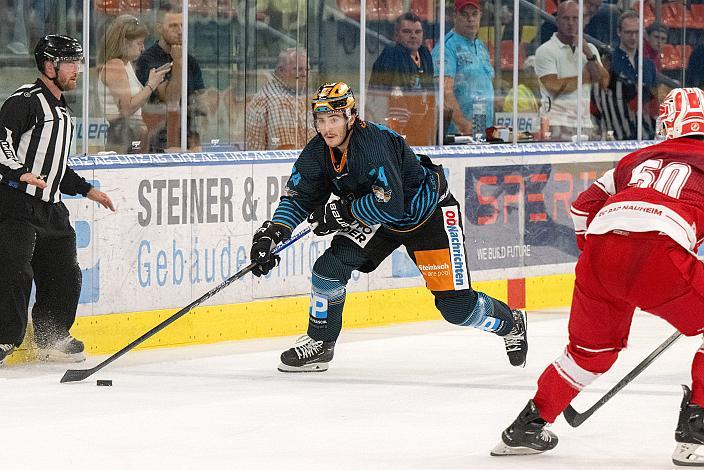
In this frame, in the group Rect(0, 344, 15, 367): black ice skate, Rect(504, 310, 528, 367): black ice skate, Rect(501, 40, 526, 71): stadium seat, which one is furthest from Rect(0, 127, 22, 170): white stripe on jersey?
Rect(501, 40, 526, 71): stadium seat

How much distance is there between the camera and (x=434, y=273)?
6.62 m

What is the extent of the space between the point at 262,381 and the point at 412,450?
1.64 metres

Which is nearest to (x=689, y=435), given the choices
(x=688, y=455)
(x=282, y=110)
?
(x=688, y=455)

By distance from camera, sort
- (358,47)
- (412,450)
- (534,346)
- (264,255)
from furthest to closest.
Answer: (358,47)
(534,346)
(264,255)
(412,450)

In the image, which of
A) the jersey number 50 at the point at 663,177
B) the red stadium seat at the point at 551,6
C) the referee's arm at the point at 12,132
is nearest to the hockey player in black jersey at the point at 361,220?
the referee's arm at the point at 12,132

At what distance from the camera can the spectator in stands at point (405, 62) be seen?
9.08m

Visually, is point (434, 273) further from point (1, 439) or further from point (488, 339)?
point (1, 439)

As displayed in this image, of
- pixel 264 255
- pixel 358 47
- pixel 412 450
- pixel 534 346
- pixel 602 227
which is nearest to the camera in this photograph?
pixel 602 227

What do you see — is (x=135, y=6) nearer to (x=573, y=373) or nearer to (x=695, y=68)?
(x=573, y=373)

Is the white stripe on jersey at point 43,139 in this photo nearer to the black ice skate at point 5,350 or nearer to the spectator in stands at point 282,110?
the black ice skate at point 5,350

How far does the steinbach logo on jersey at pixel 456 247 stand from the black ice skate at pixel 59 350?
5.53 feet

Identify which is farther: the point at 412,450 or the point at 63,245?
the point at 63,245

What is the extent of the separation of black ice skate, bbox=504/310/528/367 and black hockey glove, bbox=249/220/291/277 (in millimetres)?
1119

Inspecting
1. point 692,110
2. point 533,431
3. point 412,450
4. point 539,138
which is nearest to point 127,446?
point 412,450
